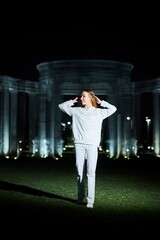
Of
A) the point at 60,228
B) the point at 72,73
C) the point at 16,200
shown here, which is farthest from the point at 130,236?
the point at 72,73

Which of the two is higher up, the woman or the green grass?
the woman

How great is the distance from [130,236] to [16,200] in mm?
4901

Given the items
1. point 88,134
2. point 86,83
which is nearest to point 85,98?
point 88,134

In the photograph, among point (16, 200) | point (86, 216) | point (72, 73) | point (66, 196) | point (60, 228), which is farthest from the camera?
point (72, 73)

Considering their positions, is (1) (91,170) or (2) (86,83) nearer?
(1) (91,170)

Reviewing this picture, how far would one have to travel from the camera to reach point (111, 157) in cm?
3819

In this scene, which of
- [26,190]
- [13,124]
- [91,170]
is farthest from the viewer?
[13,124]

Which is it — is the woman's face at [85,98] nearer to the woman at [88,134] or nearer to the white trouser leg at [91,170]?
the woman at [88,134]

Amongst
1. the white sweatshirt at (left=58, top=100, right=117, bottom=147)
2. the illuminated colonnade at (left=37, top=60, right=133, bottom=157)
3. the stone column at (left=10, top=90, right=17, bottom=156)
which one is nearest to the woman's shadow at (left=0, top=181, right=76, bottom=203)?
the white sweatshirt at (left=58, top=100, right=117, bottom=147)

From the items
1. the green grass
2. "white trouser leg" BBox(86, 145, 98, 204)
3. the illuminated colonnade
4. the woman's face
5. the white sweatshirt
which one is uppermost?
the illuminated colonnade

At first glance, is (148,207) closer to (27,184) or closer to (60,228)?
(60,228)

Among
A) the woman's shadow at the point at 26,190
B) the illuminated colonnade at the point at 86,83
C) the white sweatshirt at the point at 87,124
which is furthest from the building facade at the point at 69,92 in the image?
the white sweatshirt at the point at 87,124

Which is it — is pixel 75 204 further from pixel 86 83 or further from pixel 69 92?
pixel 69 92

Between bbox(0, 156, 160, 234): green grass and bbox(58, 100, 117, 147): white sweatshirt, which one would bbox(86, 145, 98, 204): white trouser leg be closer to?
bbox(58, 100, 117, 147): white sweatshirt
